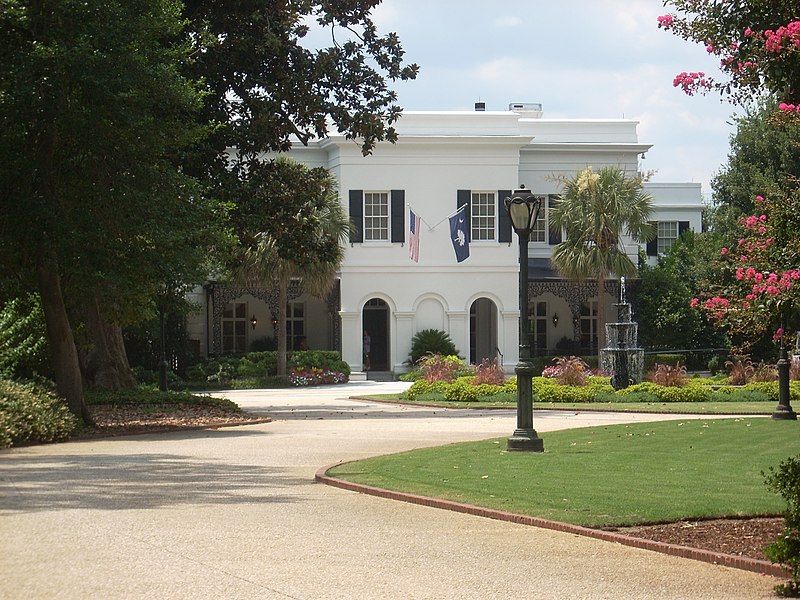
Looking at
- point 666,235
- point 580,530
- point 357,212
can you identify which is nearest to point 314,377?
point 357,212

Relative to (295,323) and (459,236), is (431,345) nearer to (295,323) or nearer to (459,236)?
(459,236)

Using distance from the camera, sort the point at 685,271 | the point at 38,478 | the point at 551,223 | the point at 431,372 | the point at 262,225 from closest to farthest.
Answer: the point at 38,478 < the point at 262,225 < the point at 431,372 < the point at 551,223 < the point at 685,271

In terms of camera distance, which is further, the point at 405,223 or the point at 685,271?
the point at 685,271

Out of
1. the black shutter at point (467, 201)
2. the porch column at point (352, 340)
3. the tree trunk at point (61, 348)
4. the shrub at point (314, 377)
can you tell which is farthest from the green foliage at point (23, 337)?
the black shutter at point (467, 201)

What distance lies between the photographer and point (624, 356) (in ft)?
104

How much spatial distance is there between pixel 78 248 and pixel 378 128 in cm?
917

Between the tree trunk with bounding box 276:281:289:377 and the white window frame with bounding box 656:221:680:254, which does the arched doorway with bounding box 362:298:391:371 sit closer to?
the tree trunk with bounding box 276:281:289:377

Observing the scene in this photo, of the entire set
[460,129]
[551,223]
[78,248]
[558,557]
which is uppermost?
[460,129]

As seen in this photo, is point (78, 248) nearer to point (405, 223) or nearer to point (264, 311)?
point (405, 223)

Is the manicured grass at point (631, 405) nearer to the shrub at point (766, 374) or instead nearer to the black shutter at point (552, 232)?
the shrub at point (766, 374)

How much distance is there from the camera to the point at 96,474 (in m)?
14.3

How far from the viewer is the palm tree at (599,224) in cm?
4347

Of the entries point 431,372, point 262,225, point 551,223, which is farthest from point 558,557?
point 551,223

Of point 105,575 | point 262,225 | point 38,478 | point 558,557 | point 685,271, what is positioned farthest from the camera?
point 685,271
